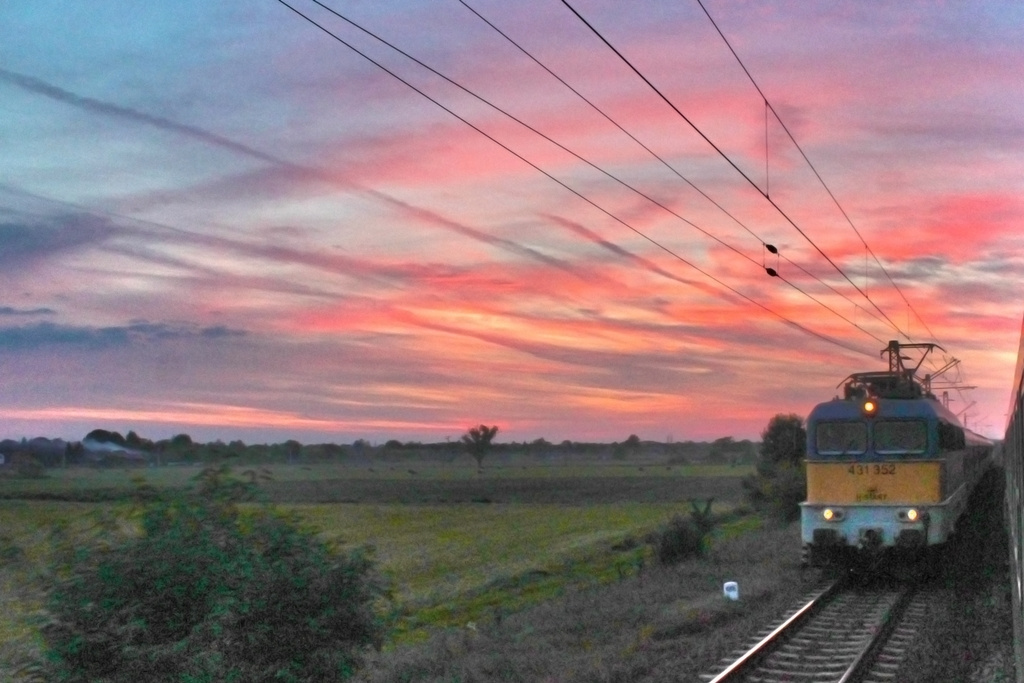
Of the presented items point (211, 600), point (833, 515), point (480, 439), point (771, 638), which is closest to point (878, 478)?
point (833, 515)

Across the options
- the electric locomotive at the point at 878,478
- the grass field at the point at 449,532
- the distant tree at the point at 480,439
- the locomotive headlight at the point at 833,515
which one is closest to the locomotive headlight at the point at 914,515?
the electric locomotive at the point at 878,478

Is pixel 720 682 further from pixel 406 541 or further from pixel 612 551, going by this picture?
pixel 406 541

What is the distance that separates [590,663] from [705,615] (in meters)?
3.45

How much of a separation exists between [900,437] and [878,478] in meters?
0.84

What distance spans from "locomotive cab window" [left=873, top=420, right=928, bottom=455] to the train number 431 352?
0.24 m

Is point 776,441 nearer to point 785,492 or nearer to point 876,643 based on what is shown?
point 785,492

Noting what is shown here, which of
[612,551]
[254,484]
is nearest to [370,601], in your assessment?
[254,484]

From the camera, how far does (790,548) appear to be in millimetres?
25234

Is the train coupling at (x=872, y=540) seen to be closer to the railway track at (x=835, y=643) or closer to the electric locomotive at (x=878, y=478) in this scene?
the electric locomotive at (x=878, y=478)

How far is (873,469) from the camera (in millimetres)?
18828

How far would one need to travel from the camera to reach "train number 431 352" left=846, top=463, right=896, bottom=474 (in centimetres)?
1866

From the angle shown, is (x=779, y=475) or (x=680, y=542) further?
(x=779, y=475)

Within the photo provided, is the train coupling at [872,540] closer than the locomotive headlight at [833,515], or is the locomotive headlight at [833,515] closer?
the train coupling at [872,540]

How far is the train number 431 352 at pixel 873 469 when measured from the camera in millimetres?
18656
